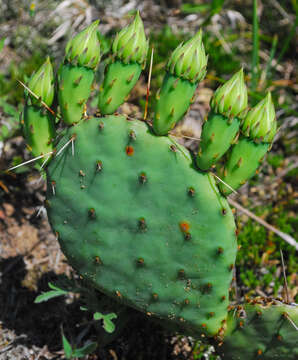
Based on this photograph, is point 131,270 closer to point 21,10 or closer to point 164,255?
point 164,255

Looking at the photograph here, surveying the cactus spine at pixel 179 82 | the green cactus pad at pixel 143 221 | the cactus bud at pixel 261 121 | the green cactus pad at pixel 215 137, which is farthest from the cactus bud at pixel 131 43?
the cactus bud at pixel 261 121

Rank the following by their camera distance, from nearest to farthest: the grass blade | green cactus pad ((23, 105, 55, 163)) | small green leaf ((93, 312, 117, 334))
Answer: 1. green cactus pad ((23, 105, 55, 163))
2. small green leaf ((93, 312, 117, 334))
3. the grass blade

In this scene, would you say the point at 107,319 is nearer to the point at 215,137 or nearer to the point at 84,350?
the point at 84,350

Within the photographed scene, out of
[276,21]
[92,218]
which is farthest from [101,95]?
[276,21]

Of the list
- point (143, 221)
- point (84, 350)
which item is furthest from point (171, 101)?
point (84, 350)

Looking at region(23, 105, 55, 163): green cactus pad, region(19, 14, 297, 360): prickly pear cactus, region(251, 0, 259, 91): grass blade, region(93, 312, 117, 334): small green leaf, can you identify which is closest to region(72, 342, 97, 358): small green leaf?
region(93, 312, 117, 334): small green leaf

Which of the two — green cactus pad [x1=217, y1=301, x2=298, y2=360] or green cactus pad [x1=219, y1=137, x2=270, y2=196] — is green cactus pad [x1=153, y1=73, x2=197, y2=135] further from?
green cactus pad [x1=217, y1=301, x2=298, y2=360]
